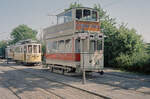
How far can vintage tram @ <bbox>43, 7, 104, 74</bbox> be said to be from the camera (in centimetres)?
1372

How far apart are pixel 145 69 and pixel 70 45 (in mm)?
7319

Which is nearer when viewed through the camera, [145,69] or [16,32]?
[145,69]

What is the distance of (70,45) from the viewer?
1460 centimetres

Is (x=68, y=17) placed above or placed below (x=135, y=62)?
above

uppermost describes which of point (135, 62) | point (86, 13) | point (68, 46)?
point (86, 13)

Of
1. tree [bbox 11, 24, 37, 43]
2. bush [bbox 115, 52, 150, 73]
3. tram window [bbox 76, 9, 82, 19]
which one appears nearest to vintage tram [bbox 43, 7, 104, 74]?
tram window [bbox 76, 9, 82, 19]

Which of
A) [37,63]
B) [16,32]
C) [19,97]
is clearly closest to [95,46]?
[19,97]

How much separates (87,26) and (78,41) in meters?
1.43

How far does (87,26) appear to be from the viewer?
14.4m

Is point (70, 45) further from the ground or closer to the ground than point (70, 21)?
closer to the ground

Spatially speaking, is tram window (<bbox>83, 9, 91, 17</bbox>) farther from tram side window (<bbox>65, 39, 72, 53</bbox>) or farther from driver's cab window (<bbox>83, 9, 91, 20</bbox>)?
tram side window (<bbox>65, 39, 72, 53</bbox>)

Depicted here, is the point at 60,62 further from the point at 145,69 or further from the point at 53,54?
the point at 145,69

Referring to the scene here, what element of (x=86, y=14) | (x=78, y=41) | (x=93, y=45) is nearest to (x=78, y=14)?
(x=86, y=14)

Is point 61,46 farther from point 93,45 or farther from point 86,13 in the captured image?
point 86,13
